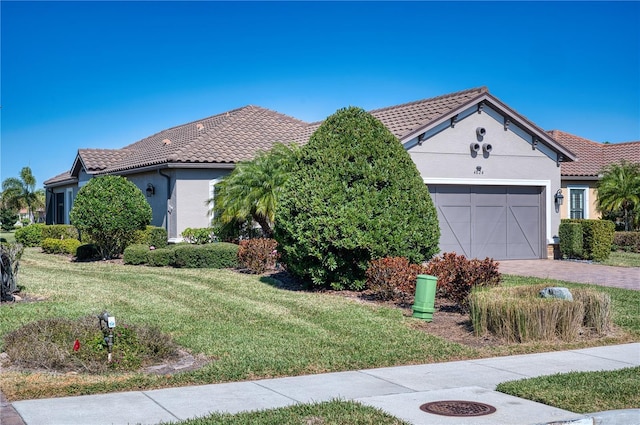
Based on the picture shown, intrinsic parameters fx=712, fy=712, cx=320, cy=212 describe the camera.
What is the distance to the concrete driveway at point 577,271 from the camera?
17.6 m

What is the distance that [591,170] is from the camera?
98.6 ft

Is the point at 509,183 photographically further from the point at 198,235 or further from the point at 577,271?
the point at 198,235

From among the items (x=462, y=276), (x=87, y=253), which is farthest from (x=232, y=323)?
(x=87, y=253)

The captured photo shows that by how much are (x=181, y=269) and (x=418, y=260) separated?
7156 mm

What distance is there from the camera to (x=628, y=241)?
2708 cm

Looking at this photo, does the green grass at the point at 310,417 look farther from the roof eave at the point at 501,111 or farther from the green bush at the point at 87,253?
the green bush at the point at 87,253

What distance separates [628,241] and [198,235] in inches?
640

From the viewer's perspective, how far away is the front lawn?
816cm

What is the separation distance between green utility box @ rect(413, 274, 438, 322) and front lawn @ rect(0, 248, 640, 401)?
0.99 ft

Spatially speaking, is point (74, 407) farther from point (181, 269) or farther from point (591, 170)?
point (591, 170)

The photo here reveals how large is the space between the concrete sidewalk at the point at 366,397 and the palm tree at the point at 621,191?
20.2 m

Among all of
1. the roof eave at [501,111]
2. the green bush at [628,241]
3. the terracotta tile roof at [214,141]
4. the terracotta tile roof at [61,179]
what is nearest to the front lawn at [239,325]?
the roof eave at [501,111]

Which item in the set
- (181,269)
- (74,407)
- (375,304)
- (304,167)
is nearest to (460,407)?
(74,407)

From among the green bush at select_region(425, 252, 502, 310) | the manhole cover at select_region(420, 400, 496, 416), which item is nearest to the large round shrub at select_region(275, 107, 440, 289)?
the green bush at select_region(425, 252, 502, 310)
